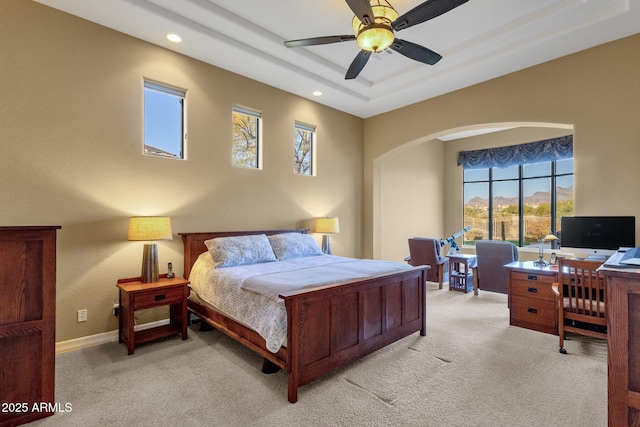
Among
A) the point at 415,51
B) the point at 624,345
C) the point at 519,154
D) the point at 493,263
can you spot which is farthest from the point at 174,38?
the point at 519,154

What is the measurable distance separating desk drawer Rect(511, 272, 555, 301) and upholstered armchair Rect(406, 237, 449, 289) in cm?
178

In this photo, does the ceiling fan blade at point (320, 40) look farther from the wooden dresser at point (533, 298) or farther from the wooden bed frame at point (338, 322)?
the wooden dresser at point (533, 298)

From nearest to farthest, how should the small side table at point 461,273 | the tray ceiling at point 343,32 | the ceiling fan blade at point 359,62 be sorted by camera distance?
the ceiling fan blade at point 359,62
the tray ceiling at point 343,32
the small side table at point 461,273

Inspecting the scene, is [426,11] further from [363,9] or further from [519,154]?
[519,154]

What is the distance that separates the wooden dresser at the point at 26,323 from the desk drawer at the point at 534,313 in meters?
4.46

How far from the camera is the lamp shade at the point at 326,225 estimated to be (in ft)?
16.3

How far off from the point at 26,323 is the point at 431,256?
5265 millimetres

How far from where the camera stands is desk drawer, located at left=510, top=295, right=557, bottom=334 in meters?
3.36

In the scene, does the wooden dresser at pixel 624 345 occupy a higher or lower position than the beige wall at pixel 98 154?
lower

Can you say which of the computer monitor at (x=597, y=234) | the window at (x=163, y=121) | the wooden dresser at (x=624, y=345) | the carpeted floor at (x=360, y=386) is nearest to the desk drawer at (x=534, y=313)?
the carpeted floor at (x=360, y=386)

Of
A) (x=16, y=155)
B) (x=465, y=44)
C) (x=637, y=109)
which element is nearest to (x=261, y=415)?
(x=16, y=155)

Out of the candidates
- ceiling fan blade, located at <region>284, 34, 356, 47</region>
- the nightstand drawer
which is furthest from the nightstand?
ceiling fan blade, located at <region>284, 34, 356, 47</region>

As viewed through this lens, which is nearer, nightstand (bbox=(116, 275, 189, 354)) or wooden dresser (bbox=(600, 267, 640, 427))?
wooden dresser (bbox=(600, 267, 640, 427))

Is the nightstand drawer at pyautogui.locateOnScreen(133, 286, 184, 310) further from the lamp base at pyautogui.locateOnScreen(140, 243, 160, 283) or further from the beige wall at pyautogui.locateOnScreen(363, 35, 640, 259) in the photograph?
the beige wall at pyautogui.locateOnScreen(363, 35, 640, 259)
